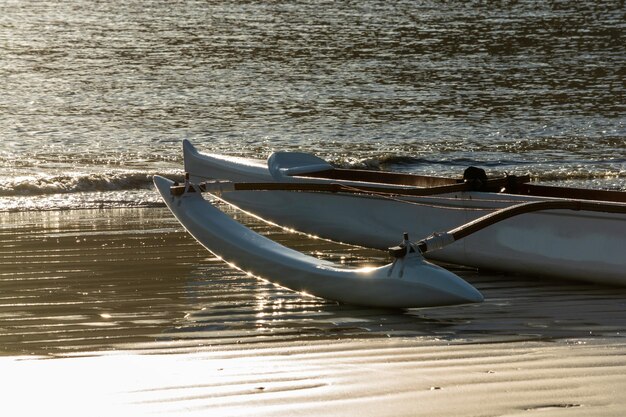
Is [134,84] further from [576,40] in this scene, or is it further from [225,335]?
[225,335]

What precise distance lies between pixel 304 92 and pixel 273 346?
16.0m

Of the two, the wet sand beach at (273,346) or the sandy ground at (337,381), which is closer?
the sandy ground at (337,381)

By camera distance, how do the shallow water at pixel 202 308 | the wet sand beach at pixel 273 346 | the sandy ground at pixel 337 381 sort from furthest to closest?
the shallow water at pixel 202 308
the wet sand beach at pixel 273 346
the sandy ground at pixel 337 381

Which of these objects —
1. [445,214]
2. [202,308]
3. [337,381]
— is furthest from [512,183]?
[337,381]

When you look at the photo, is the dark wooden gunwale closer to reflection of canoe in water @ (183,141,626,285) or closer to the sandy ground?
reflection of canoe in water @ (183,141,626,285)

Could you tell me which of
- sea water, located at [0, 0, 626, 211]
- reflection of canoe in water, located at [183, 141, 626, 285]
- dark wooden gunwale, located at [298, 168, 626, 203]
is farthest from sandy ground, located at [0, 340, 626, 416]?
sea water, located at [0, 0, 626, 211]

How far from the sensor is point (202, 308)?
21.5 feet

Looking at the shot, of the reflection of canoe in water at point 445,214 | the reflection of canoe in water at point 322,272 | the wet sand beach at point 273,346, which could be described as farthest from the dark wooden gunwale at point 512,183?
the reflection of canoe in water at point 322,272

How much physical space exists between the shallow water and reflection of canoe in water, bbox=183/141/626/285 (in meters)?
0.13

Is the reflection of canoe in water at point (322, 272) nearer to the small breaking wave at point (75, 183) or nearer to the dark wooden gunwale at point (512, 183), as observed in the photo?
the dark wooden gunwale at point (512, 183)

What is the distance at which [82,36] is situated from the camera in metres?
29.7

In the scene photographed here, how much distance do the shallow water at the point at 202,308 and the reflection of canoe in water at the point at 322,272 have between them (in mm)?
91

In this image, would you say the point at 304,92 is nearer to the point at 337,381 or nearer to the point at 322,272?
the point at 322,272

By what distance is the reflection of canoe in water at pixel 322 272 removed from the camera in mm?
6000
